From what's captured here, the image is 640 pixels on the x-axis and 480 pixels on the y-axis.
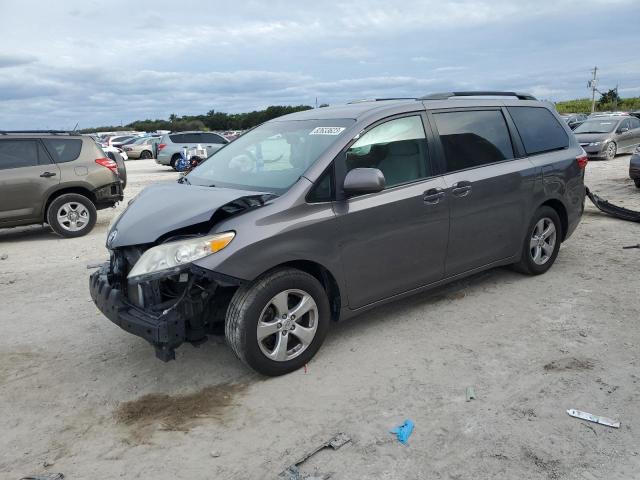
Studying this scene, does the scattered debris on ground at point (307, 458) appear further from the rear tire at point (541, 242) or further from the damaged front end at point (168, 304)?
the rear tire at point (541, 242)

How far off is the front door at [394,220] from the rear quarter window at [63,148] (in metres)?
6.89

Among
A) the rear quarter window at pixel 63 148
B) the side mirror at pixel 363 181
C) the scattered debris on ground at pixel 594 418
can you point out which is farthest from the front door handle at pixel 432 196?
the rear quarter window at pixel 63 148

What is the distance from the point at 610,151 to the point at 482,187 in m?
15.8

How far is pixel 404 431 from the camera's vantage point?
309 cm

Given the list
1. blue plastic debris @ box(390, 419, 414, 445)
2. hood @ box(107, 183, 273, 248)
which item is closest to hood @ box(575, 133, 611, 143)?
hood @ box(107, 183, 273, 248)

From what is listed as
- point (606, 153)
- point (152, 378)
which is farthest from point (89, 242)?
point (606, 153)

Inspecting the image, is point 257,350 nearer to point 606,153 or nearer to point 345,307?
point 345,307

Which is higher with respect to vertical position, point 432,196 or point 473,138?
point 473,138

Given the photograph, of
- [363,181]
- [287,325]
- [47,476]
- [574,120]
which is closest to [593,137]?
[363,181]

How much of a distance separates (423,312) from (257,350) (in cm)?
186

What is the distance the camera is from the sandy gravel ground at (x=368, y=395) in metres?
2.90

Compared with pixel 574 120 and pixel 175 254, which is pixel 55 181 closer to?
pixel 175 254

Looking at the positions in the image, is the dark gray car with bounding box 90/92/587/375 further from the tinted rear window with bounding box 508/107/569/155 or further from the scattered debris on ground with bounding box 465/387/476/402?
the scattered debris on ground with bounding box 465/387/476/402

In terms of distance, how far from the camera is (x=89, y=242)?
888cm
